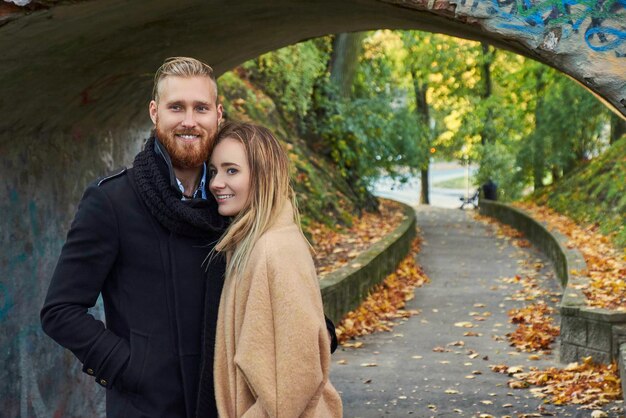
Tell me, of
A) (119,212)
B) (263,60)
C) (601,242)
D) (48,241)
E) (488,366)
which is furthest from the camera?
(263,60)

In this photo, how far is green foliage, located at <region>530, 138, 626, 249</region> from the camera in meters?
15.3

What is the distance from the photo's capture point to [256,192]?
3.23m

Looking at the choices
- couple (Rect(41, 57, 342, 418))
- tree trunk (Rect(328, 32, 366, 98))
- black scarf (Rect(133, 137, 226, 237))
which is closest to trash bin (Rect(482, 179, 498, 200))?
tree trunk (Rect(328, 32, 366, 98))

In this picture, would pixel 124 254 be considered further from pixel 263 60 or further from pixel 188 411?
pixel 263 60

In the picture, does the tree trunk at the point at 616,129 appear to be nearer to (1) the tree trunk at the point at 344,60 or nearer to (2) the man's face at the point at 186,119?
(1) the tree trunk at the point at 344,60

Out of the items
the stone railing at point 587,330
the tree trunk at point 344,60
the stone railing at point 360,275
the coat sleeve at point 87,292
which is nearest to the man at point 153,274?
the coat sleeve at point 87,292

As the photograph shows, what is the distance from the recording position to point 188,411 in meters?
3.22

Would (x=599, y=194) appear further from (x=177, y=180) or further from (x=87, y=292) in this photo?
(x=87, y=292)

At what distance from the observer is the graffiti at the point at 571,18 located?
183 inches

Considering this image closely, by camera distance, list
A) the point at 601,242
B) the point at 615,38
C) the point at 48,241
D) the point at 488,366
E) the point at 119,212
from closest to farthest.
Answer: the point at 119,212 → the point at 615,38 → the point at 48,241 → the point at 488,366 → the point at 601,242

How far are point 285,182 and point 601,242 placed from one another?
479 inches

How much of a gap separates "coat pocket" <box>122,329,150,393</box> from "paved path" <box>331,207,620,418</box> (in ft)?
15.7

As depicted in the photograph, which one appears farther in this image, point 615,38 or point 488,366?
point 488,366

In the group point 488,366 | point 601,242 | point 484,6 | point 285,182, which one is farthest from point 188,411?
point 601,242
